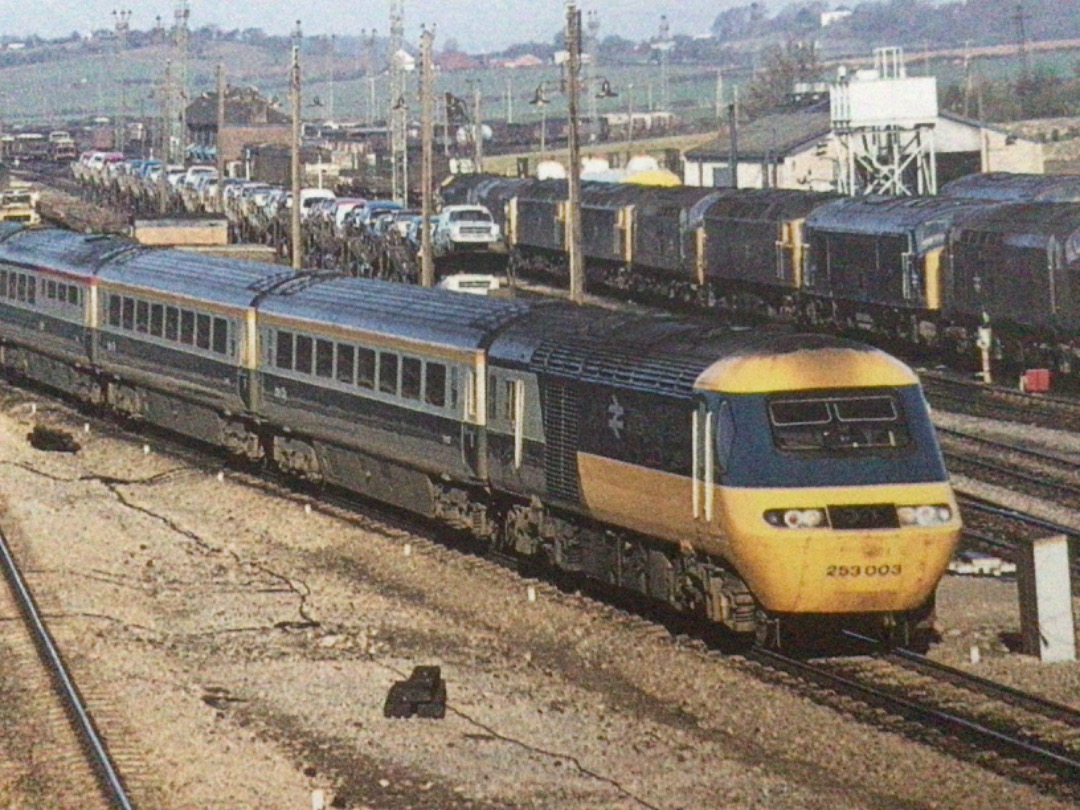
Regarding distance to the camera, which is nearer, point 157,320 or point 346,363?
point 346,363

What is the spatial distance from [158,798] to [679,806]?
3.53 meters

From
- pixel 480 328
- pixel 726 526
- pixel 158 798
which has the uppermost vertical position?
pixel 480 328

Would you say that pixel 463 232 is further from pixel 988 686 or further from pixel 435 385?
pixel 988 686

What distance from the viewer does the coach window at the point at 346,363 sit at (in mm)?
26438

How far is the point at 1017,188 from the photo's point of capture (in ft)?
179

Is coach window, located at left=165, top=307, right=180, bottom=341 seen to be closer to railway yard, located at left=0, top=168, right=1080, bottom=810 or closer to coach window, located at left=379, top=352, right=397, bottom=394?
railway yard, located at left=0, top=168, right=1080, bottom=810

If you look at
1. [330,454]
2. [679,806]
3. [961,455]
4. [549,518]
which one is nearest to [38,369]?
[330,454]

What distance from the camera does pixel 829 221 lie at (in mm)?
47688

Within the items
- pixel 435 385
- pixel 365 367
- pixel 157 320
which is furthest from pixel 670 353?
pixel 157 320

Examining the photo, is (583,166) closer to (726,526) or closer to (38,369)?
(38,369)

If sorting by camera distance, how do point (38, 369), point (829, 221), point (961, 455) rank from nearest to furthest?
point (961, 455) < point (38, 369) < point (829, 221)

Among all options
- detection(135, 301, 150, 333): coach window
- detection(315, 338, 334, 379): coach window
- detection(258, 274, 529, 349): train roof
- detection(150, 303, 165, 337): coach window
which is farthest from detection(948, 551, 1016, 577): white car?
detection(135, 301, 150, 333): coach window

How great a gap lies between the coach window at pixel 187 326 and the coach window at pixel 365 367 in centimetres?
667

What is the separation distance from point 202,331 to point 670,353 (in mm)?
14195
